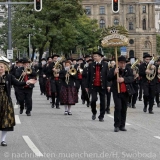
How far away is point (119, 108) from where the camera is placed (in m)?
15.0

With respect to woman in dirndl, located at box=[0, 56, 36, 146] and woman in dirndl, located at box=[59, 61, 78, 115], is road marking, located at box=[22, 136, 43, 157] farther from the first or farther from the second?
woman in dirndl, located at box=[59, 61, 78, 115]

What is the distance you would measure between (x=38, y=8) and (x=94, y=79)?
13.5m

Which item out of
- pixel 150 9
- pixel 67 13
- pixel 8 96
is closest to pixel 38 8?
pixel 8 96

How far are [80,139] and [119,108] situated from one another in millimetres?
1831

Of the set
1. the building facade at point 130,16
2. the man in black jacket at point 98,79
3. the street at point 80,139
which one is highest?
the building facade at point 130,16

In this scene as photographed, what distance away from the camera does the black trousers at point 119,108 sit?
14977 millimetres

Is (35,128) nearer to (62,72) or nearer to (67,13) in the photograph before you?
(62,72)

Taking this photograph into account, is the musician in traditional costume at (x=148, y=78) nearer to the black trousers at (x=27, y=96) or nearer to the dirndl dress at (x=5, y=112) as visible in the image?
the black trousers at (x=27, y=96)

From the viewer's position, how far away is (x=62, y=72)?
811 inches

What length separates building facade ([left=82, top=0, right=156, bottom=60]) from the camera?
158 m

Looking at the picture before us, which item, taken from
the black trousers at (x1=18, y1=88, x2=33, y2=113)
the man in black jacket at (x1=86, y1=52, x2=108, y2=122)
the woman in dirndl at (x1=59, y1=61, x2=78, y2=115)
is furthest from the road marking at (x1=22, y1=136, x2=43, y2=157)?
the woman in dirndl at (x1=59, y1=61, x2=78, y2=115)

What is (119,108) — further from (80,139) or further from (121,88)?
(80,139)

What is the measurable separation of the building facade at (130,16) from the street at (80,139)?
139086 mm

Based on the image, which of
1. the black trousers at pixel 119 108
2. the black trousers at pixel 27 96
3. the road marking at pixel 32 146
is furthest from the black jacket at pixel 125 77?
the black trousers at pixel 27 96
